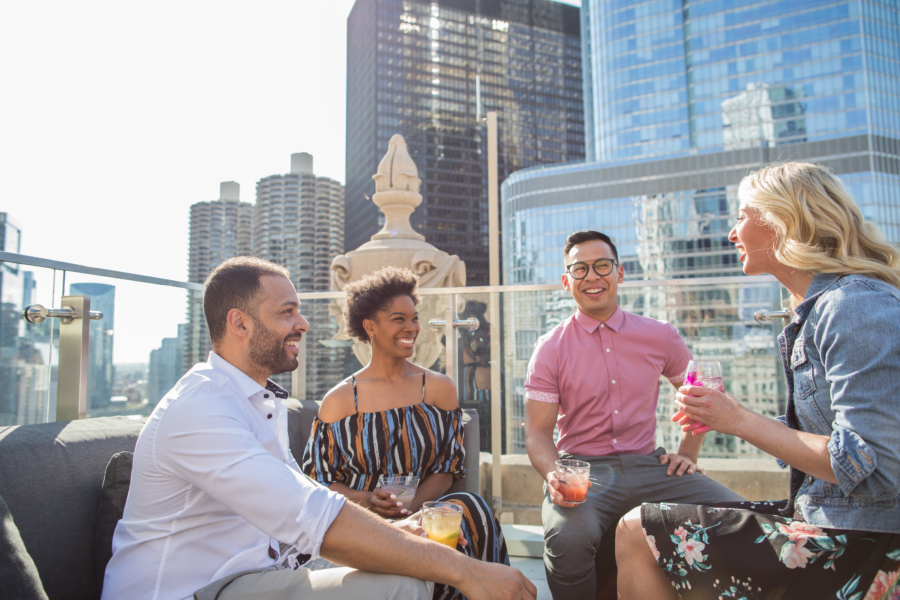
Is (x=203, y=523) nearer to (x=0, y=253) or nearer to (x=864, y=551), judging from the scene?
(x=0, y=253)

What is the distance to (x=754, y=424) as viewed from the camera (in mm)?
1367

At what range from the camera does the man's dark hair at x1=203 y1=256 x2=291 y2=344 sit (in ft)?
5.09

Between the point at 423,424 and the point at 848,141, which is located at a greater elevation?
the point at 848,141

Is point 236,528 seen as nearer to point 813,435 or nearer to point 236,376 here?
point 236,376

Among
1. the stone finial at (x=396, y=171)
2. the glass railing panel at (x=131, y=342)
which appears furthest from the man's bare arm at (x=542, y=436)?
the stone finial at (x=396, y=171)

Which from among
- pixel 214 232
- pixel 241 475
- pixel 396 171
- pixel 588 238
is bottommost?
pixel 241 475

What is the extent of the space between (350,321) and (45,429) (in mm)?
1322

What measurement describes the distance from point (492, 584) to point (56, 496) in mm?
1315

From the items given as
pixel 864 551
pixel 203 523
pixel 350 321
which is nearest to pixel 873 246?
pixel 864 551

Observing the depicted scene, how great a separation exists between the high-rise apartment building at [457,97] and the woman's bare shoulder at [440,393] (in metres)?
71.4

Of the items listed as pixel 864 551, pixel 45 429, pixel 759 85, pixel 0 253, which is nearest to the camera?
pixel 864 551

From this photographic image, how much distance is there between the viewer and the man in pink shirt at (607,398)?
212 centimetres

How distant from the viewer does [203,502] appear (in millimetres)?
1313

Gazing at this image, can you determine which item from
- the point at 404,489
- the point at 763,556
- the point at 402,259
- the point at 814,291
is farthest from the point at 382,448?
the point at 402,259
